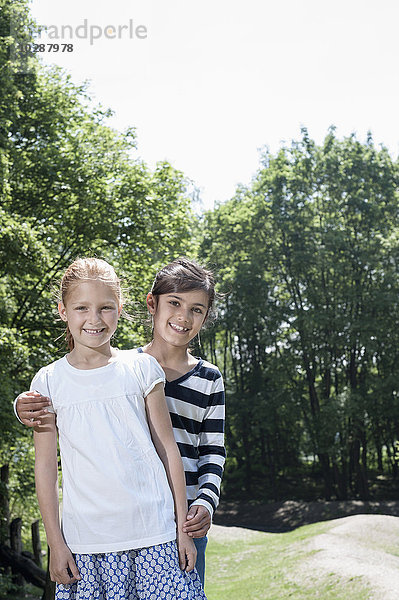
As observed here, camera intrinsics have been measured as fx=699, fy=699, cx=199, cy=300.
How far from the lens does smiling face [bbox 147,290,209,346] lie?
8.93 feet

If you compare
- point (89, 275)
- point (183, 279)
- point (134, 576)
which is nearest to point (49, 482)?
point (134, 576)

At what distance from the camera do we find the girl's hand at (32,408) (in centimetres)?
234

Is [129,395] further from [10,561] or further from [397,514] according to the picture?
[397,514]

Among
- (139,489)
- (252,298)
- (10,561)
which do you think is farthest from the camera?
(252,298)

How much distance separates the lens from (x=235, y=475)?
34.8m

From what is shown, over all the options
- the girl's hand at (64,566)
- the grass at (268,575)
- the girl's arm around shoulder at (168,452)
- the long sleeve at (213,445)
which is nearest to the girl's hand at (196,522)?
the girl's arm around shoulder at (168,452)

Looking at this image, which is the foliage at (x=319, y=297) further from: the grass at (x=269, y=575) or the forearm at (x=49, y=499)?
the forearm at (x=49, y=499)

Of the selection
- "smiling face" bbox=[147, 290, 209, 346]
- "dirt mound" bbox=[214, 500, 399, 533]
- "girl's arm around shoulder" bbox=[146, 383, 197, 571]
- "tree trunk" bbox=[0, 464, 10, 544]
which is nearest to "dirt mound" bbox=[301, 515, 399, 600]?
"tree trunk" bbox=[0, 464, 10, 544]

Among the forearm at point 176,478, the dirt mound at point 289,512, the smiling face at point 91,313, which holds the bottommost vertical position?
the dirt mound at point 289,512

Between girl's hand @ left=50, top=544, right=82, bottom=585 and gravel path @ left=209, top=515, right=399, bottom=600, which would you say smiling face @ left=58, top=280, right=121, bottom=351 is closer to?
girl's hand @ left=50, top=544, right=82, bottom=585

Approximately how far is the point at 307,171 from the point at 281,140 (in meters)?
2.37

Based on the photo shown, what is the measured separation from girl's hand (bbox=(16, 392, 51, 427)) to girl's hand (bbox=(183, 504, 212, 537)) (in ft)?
1.95

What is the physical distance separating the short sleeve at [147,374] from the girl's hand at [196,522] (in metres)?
0.43

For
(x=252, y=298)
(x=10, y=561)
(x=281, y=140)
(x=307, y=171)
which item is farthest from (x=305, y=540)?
(x=281, y=140)
